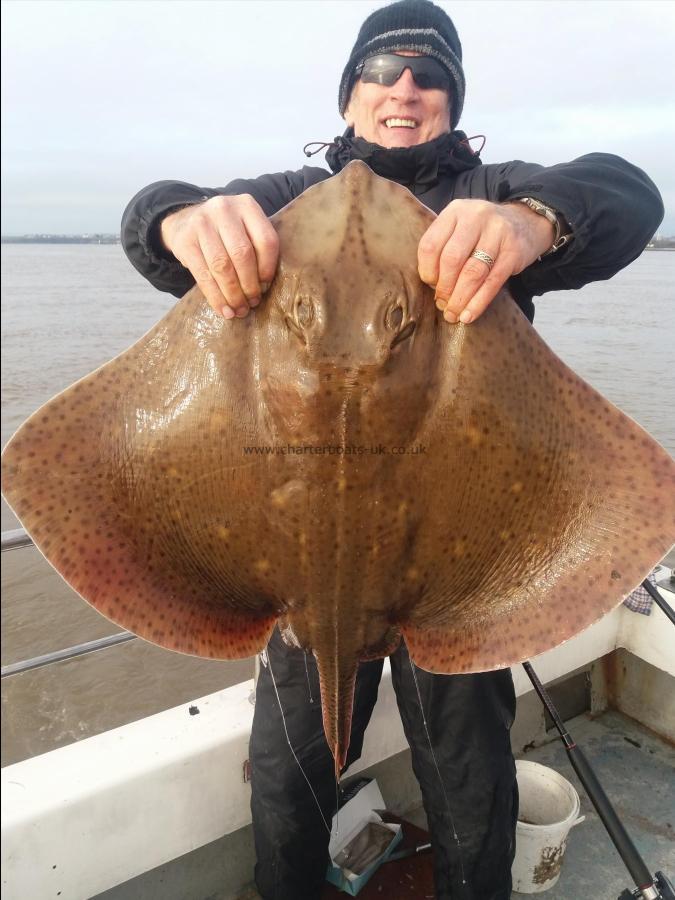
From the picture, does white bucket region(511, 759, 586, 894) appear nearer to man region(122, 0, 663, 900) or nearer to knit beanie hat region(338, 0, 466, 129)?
man region(122, 0, 663, 900)

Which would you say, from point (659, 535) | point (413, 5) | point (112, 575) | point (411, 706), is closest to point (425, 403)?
point (659, 535)

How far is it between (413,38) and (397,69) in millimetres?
193

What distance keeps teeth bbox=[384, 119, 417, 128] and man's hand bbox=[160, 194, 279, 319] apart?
1.47 meters

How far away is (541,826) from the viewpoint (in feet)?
11.1

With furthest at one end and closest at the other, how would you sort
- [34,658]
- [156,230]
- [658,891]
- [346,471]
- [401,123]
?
[34,658] → [401,123] → [658,891] → [156,230] → [346,471]

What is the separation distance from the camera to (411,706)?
2.92 meters

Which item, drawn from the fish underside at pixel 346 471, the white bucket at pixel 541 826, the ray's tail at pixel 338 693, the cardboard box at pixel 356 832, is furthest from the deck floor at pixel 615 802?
the fish underside at pixel 346 471

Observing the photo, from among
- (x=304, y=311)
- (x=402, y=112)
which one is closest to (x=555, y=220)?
(x=304, y=311)

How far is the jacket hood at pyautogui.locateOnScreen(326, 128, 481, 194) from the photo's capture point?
9.27 feet

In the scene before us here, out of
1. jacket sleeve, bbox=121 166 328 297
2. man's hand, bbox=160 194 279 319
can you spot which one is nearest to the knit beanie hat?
jacket sleeve, bbox=121 166 328 297

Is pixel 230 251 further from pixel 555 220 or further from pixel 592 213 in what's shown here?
pixel 592 213

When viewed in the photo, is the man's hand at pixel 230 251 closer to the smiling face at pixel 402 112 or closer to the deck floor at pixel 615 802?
the smiling face at pixel 402 112

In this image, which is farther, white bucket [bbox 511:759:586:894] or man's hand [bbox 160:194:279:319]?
white bucket [bbox 511:759:586:894]

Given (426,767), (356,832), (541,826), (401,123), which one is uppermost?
(401,123)
